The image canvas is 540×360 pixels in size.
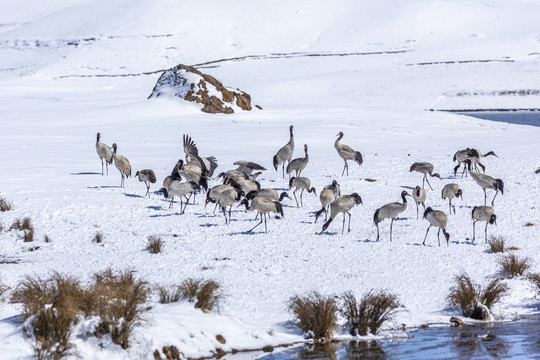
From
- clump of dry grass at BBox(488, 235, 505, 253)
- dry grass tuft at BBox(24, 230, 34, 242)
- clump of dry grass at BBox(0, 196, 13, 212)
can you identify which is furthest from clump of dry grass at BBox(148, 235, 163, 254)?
clump of dry grass at BBox(488, 235, 505, 253)

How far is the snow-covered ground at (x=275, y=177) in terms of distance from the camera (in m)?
12.9

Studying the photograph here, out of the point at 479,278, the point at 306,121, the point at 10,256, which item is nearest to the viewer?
the point at 479,278

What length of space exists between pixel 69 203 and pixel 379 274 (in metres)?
9.10

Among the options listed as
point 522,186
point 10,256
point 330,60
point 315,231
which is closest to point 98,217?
point 10,256

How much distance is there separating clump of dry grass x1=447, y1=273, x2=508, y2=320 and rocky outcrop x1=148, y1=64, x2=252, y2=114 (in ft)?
106

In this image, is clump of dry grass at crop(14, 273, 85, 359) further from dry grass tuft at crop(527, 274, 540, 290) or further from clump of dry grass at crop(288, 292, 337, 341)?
dry grass tuft at crop(527, 274, 540, 290)

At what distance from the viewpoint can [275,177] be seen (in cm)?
2480

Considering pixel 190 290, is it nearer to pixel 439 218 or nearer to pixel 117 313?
pixel 117 313

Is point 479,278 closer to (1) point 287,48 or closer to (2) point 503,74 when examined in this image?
(2) point 503,74

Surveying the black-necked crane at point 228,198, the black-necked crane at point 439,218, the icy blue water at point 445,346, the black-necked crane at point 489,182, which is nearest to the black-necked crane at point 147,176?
the black-necked crane at point 228,198

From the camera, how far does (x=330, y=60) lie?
8600 centimetres

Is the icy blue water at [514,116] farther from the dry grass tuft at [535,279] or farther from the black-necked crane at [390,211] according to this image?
the dry grass tuft at [535,279]

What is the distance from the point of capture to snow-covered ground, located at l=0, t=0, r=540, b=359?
1286 cm

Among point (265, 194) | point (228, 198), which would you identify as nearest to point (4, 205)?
point (228, 198)
